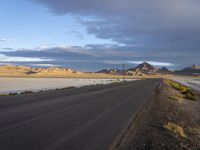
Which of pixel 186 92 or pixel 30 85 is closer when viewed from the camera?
pixel 186 92

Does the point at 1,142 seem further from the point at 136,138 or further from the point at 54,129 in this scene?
Answer: the point at 136,138

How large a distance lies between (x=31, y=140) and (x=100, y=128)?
3730 mm

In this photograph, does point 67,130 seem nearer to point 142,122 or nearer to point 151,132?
point 151,132

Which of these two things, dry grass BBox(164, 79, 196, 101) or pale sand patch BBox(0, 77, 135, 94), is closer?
dry grass BBox(164, 79, 196, 101)

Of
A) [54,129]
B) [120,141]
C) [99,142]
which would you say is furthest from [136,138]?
[54,129]

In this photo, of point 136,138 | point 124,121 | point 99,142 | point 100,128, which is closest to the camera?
point 99,142

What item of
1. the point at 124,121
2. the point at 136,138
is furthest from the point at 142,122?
the point at 136,138

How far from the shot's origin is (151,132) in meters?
13.5

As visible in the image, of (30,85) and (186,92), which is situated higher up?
(30,85)

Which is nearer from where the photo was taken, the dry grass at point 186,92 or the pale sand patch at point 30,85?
the dry grass at point 186,92

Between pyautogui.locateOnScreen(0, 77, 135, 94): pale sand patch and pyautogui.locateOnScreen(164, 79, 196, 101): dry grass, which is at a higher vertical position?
pyautogui.locateOnScreen(0, 77, 135, 94): pale sand patch

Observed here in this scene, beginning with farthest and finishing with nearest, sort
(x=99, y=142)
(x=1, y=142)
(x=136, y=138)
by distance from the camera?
(x=136, y=138) < (x=99, y=142) < (x=1, y=142)

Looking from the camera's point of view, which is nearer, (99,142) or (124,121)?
(99,142)

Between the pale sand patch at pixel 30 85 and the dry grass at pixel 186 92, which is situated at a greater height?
the pale sand patch at pixel 30 85
